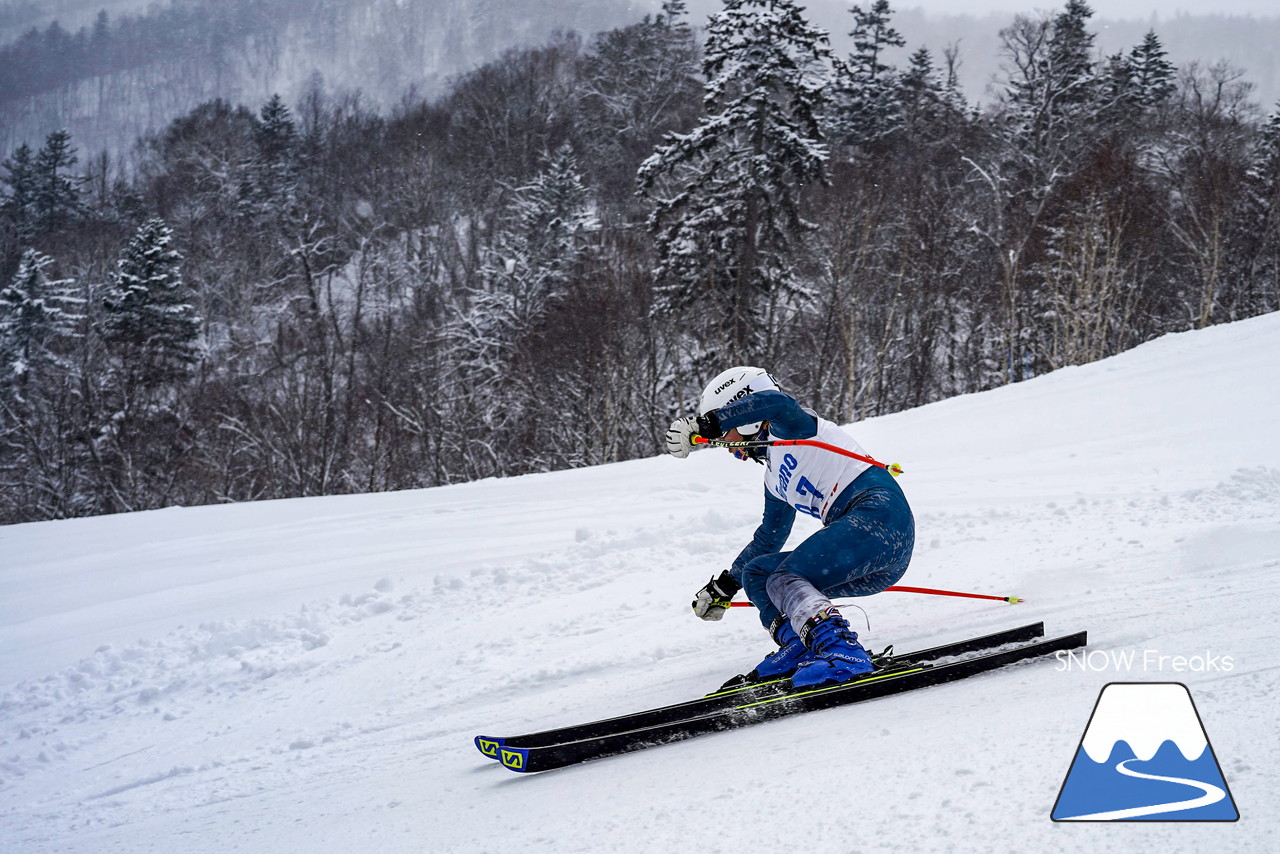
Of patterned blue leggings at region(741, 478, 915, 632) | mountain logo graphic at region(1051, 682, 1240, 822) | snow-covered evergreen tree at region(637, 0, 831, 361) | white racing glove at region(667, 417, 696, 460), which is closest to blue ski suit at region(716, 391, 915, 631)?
patterned blue leggings at region(741, 478, 915, 632)

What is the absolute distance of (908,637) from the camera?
4383 mm

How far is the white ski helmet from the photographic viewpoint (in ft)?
12.4

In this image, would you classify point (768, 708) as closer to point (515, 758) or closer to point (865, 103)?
point (515, 758)

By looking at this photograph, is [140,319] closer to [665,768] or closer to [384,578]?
[384,578]

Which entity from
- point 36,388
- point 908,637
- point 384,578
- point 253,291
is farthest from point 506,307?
point 908,637

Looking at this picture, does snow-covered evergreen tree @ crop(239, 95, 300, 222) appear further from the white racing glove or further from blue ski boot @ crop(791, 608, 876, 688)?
blue ski boot @ crop(791, 608, 876, 688)

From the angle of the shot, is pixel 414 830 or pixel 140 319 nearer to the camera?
pixel 414 830

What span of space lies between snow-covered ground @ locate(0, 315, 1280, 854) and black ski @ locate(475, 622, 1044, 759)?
0.18 m

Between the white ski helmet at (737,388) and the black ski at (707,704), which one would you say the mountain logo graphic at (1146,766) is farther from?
the white ski helmet at (737,388)

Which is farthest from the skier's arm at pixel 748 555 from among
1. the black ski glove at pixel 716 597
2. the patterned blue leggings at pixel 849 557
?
the patterned blue leggings at pixel 849 557

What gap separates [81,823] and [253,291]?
44912 mm

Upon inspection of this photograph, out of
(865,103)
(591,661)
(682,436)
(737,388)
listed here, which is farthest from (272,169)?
(737,388)

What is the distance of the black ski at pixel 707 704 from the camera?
3393 millimetres

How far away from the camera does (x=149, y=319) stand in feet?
96.9
